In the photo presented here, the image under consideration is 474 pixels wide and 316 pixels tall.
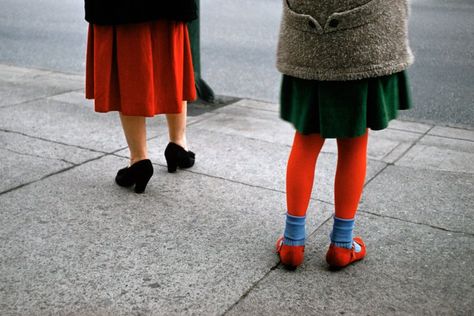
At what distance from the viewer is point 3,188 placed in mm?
3664

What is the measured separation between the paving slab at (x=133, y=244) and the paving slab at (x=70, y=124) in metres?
0.64

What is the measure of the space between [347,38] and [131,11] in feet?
4.35

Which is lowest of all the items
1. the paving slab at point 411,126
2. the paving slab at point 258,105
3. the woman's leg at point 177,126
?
the paving slab at point 258,105

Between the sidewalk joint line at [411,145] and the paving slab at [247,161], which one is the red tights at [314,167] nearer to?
the paving slab at [247,161]

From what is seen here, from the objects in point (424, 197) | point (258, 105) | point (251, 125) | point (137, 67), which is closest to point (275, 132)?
point (251, 125)

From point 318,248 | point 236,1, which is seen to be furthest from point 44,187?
point 236,1

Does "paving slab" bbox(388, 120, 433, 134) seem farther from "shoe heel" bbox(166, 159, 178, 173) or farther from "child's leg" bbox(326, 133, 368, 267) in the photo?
"child's leg" bbox(326, 133, 368, 267)

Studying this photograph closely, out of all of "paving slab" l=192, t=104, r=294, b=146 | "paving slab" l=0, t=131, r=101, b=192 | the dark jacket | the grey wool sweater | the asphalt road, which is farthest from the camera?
the asphalt road

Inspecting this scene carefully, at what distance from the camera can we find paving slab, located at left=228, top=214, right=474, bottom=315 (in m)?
2.54

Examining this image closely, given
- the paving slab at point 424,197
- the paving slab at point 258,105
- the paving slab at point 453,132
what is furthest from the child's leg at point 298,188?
the paving slab at point 258,105

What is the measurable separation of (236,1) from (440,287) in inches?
481

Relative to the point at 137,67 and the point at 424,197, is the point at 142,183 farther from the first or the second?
the point at 424,197

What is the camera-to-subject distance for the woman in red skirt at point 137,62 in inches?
133

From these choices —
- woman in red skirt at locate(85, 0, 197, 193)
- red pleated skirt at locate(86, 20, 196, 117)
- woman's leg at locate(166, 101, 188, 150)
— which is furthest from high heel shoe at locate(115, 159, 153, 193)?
woman's leg at locate(166, 101, 188, 150)
